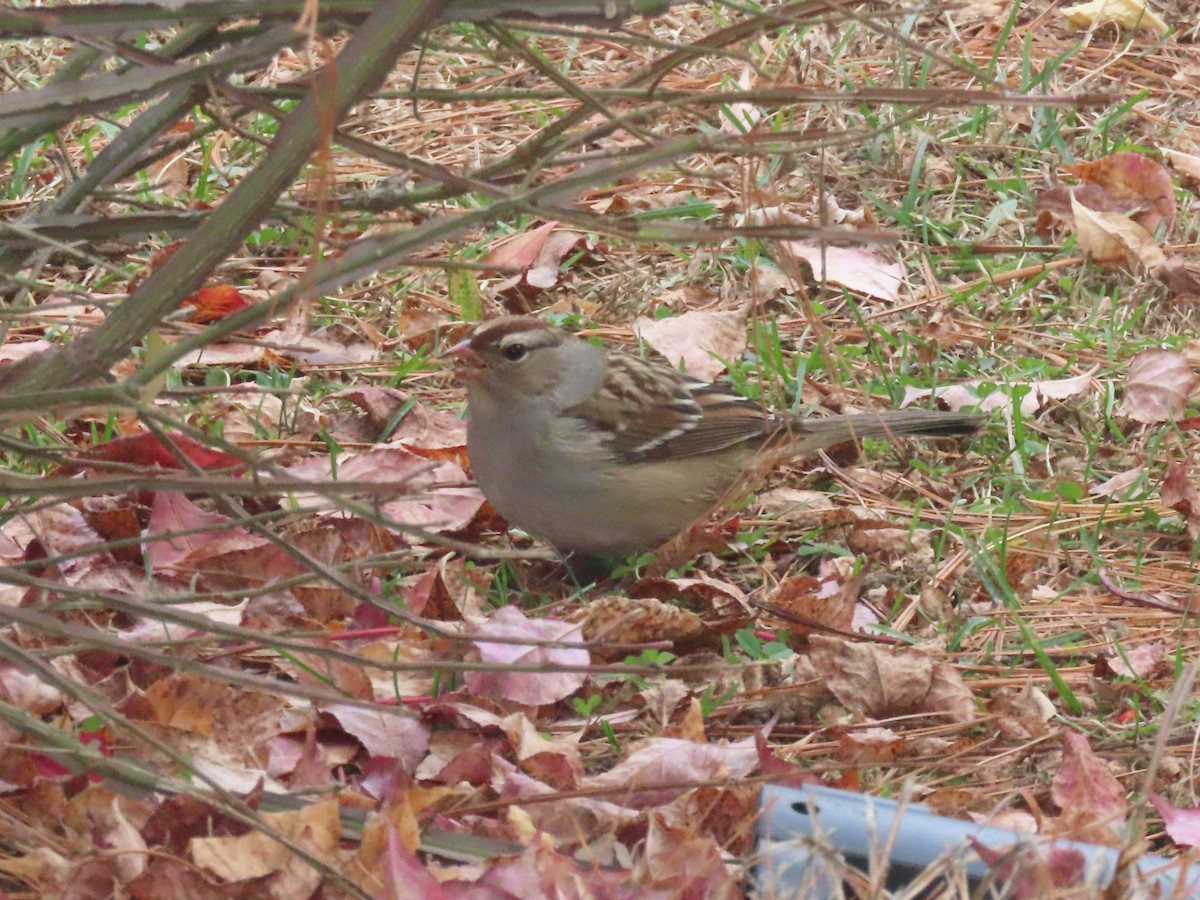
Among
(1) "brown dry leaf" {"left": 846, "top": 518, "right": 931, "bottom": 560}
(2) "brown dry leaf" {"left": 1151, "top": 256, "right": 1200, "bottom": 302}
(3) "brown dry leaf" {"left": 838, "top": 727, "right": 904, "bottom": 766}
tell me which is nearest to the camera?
(3) "brown dry leaf" {"left": 838, "top": 727, "right": 904, "bottom": 766}

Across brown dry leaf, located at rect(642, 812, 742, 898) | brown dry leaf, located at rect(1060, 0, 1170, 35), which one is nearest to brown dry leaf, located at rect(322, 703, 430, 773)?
brown dry leaf, located at rect(642, 812, 742, 898)

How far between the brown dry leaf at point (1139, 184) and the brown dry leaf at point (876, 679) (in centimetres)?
290

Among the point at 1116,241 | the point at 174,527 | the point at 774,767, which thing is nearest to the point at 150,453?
the point at 174,527

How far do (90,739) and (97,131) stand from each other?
12.1 feet

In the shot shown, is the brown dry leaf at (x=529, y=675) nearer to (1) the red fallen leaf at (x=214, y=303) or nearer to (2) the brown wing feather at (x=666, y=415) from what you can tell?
(2) the brown wing feather at (x=666, y=415)

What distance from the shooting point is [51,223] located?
2.80 meters

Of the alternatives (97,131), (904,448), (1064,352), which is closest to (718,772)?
(904,448)

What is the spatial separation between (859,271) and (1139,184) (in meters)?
1.19

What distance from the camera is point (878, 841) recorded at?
8.77ft

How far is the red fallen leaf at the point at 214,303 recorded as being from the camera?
5277 millimetres

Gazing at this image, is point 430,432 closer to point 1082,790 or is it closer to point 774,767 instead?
point 774,767

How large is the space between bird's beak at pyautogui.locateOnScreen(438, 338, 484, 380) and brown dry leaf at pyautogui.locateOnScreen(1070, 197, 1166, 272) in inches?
96.1

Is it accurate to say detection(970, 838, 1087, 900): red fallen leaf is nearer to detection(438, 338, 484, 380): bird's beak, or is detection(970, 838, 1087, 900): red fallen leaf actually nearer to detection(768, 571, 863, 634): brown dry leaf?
detection(768, 571, 863, 634): brown dry leaf

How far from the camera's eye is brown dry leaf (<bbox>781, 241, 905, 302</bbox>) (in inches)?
223
